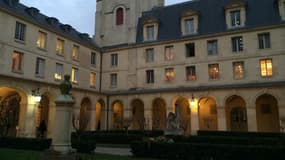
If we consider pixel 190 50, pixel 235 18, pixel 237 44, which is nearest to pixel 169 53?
pixel 190 50

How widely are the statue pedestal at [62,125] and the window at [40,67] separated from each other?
56.7ft

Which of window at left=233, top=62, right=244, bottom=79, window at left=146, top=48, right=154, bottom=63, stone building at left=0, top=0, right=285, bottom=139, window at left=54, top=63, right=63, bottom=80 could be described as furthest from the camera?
window at left=146, top=48, right=154, bottom=63

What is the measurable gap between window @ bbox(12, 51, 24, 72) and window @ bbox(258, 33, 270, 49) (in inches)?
940

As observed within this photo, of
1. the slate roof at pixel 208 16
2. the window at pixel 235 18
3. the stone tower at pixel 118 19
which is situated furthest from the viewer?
the stone tower at pixel 118 19

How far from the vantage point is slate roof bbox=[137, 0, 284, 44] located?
91.5 feet

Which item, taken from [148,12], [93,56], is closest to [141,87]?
[93,56]

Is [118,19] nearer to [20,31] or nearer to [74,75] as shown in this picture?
[74,75]

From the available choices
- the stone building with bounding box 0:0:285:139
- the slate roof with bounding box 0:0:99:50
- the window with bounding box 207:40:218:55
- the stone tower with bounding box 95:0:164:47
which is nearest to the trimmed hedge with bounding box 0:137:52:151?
the stone building with bounding box 0:0:285:139

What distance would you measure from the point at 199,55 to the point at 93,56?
46.1 ft

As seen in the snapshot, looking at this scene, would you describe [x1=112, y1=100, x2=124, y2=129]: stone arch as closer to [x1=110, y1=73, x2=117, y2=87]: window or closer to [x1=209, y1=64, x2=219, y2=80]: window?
[x1=110, y1=73, x2=117, y2=87]: window

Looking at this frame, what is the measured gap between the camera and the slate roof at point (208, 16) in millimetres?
27880

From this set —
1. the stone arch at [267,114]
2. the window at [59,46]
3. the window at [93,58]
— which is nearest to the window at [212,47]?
the stone arch at [267,114]

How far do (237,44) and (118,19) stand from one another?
56.5 feet

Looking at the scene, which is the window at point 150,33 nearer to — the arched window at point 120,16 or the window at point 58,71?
the arched window at point 120,16
